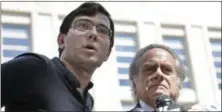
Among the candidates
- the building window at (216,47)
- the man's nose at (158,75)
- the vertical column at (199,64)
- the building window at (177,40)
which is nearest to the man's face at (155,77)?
the man's nose at (158,75)

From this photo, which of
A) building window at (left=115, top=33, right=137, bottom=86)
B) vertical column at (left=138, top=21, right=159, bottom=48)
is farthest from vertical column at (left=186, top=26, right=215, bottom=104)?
building window at (left=115, top=33, right=137, bottom=86)

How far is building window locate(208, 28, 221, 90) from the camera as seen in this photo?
1347 cm

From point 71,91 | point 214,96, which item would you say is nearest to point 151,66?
point 71,91

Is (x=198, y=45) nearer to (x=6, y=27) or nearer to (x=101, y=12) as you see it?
(x=6, y=27)

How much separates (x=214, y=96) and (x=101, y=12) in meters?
11.9

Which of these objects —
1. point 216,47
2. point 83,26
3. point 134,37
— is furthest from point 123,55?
point 83,26

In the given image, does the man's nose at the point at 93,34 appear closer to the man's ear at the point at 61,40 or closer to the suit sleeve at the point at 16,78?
the man's ear at the point at 61,40

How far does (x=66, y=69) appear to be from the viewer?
4.26ft

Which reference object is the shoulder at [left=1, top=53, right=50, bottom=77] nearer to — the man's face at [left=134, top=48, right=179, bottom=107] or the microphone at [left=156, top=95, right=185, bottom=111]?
the microphone at [left=156, top=95, right=185, bottom=111]

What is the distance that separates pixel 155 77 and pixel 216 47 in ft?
40.9

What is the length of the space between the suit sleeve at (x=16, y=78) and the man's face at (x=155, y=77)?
1.58 feet

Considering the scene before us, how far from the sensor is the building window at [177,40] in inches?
517

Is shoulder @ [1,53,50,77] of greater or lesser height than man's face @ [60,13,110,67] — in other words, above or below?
below

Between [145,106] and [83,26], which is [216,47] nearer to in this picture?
[145,106]
